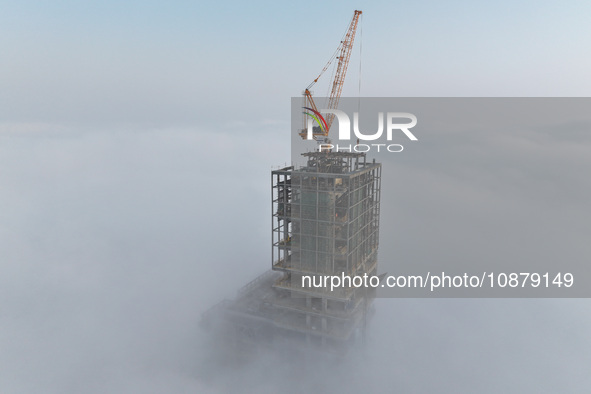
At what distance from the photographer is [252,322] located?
8494 cm

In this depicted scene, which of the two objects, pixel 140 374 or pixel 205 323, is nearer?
pixel 140 374

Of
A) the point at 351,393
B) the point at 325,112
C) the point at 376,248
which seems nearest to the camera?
the point at 351,393

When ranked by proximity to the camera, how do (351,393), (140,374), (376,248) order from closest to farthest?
(351,393), (140,374), (376,248)

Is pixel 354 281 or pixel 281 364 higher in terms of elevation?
pixel 354 281

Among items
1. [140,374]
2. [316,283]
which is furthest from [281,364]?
[140,374]

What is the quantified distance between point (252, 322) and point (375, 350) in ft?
87.0

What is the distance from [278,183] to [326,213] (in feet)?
42.7

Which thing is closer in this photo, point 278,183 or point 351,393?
point 351,393

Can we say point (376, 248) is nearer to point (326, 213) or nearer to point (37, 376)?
point (326, 213)

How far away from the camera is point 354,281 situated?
3349 inches

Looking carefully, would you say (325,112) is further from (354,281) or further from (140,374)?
(140,374)

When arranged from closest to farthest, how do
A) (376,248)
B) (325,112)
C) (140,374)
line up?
(140,374)
(325,112)
(376,248)

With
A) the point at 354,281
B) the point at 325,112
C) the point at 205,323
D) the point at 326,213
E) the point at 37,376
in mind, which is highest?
the point at 325,112

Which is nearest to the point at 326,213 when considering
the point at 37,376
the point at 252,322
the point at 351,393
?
the point at 252,322
